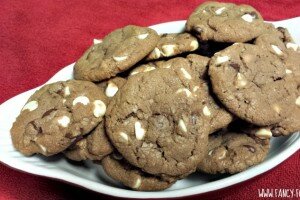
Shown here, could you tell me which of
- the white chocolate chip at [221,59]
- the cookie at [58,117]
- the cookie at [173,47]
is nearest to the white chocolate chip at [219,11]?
the cookie at [173,47]

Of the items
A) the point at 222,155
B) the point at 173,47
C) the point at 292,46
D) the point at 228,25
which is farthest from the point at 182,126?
the point at 292,46

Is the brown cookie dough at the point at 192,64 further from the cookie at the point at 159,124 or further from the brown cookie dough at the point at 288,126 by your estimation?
the brown cookie dough at the point at 288,126

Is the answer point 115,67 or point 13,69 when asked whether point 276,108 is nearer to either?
point 115,67

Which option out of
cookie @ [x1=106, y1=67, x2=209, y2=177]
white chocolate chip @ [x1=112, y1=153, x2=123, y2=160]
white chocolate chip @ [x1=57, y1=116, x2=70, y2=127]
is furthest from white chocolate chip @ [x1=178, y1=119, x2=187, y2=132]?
white chocolate chip @ [x1=57, y1=116, x2=70, y2=127]

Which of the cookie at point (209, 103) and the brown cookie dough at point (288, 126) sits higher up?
the cookie at point (209, 103)

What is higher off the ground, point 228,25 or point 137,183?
point 228,25

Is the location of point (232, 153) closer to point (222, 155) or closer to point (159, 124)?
point (222, 155)

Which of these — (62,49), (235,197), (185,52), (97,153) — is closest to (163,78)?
(185,52)
